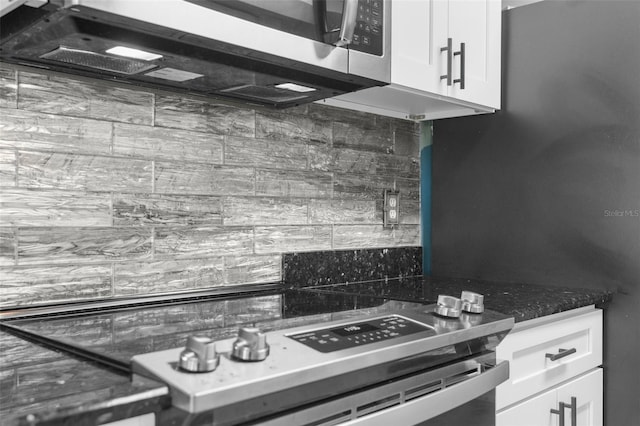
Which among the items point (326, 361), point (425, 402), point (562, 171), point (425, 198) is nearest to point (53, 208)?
point (326, 361)

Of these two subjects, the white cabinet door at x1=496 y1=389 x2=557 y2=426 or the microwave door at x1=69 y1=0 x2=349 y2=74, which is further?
the white cabinet door at x1=496 y1=389 x2=557 y2=426

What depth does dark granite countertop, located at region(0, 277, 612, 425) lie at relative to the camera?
680 millimetres

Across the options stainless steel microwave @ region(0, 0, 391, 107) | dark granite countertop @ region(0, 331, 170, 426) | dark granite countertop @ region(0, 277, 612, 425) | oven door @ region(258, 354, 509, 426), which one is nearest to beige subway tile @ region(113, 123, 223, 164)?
stainless steel microwave @ region(0, 0, 391, 107)

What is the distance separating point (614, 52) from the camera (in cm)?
179

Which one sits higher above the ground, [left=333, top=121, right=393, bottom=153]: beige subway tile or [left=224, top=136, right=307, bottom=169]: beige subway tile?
[left=333, top=121, right=393, bottom=153]: beige subway tile

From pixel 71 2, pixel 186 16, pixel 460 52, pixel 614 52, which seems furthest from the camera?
pixel 614 52

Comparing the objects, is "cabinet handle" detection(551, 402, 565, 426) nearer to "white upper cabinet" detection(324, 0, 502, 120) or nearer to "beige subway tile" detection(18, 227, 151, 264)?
"white upper cabinet" detection(324, 0, 502, 120)

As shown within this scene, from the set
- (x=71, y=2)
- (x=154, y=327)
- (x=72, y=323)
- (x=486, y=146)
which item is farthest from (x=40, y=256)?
(x=486, y=146)

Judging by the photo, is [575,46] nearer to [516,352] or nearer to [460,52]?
[460,52]

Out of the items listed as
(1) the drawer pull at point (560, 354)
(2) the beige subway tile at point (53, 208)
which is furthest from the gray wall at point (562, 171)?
(2) the beige subway tile at point (53, 208)

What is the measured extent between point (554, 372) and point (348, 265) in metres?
0.69

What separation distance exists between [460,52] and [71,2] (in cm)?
111

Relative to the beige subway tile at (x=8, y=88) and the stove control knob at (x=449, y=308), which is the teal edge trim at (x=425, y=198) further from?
the beige subway tile at (x=8, y=88)

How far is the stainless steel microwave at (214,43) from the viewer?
988mm
